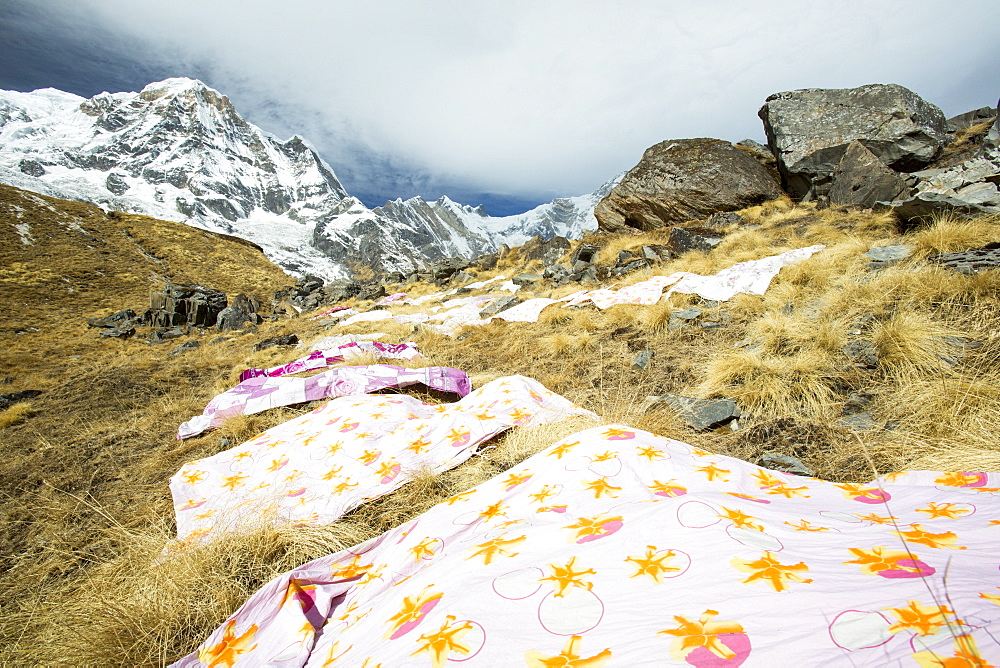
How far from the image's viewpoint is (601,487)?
1.35 m

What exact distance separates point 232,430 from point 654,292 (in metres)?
5.07

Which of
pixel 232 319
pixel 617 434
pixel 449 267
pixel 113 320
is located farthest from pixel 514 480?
pixel 113 320

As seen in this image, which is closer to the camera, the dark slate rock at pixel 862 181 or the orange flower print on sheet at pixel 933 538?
the orange flower print on sheet at pixel 933 538

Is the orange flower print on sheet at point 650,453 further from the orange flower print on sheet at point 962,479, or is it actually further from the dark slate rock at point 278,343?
the dark slate rock at point 278,343

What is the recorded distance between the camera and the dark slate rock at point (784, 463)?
173 centimetres

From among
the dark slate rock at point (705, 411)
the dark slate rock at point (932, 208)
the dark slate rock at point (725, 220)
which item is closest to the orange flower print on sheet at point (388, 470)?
the dark slate rock at point (705, 411)

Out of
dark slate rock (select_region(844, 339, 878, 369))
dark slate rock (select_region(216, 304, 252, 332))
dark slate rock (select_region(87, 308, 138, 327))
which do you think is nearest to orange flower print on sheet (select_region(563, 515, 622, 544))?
dark slate rock (select_region(844, 339, 878, 369))

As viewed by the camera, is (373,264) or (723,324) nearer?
(723,324)

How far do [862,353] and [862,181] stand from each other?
5.90 meters

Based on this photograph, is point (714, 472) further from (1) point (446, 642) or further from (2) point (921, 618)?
(1) point (446, 642)

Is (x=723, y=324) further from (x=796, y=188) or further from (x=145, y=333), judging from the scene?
(x=145, y=333)

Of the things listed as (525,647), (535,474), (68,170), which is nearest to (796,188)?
(535,474)

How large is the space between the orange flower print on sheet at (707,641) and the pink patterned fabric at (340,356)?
4.50 metres

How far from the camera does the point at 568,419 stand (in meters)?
2.32
